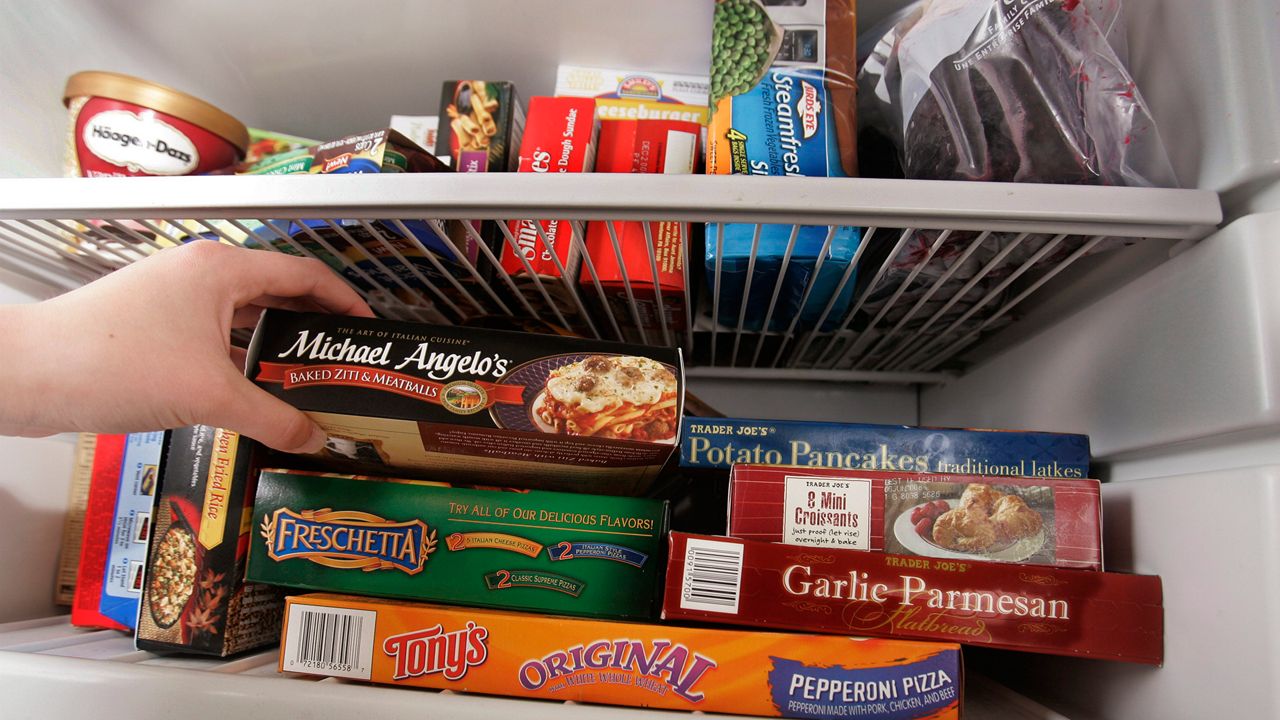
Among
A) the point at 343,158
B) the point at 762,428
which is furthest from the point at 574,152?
the point at 762,428

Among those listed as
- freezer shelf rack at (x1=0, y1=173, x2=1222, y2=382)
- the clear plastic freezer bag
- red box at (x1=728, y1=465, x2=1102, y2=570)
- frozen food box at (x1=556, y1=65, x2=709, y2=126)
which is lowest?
red box at (x1=728, y1=465, x2=1102, y2=570)

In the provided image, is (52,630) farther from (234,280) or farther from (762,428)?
(762,428)

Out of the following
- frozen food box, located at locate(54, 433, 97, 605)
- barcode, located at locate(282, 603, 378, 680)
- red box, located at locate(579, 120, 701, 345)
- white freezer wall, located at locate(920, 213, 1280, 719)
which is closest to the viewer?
white freezer wall, located at locate(920, 213, 1280, 719)

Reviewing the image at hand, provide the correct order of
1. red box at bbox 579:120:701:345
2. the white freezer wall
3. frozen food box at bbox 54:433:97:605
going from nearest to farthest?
the white freezer wall
red box at bbox 579:120:701:345
frozen food box at bbox 54:433:97:605

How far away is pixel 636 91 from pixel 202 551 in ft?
2.10

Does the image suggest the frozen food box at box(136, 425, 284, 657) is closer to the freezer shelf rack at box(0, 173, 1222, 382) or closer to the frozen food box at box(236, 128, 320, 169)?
the freezer shelf rack at box(0, 173, 1222, 382)

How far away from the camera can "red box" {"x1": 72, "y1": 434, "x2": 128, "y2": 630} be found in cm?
72

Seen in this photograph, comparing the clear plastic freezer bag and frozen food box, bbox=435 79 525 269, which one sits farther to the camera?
frozen food box, bbox=435 79 525 269

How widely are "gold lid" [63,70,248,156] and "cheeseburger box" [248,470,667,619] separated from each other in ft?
1.30

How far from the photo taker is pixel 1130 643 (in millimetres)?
524

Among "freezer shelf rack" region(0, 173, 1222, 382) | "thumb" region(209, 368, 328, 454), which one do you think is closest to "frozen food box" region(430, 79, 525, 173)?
"freezer shelf rack" region(0, 173, 1222, 382)

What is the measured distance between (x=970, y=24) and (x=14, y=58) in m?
0.91

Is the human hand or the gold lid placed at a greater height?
the gold lid

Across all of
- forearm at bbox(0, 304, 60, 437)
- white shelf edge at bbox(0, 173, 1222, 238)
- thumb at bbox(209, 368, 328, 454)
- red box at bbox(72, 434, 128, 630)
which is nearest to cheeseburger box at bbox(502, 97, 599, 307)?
white shelf edge at bbox(0, 173, 1222, 238)
